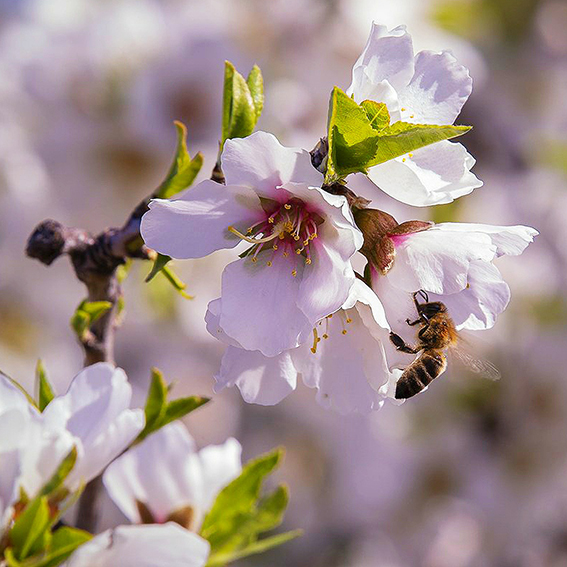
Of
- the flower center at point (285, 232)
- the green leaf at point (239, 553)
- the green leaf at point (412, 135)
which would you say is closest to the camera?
the green leaf at point (412, 135)

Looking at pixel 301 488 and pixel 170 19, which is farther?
pixel 301 488

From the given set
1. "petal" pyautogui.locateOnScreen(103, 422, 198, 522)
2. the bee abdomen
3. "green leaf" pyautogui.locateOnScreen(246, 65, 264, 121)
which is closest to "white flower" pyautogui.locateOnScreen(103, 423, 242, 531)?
"petal" pyautogui.locateOnScreen(103, 422, 198, 522)

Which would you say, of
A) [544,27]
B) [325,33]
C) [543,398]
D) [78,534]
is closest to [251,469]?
[78,534]

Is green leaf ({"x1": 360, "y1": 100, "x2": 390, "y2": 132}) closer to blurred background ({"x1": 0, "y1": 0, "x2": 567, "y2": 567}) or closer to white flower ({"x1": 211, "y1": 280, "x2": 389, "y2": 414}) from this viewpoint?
white flower ({"x1": 211, "y1": 280, "x2": 389, "y2": 414})

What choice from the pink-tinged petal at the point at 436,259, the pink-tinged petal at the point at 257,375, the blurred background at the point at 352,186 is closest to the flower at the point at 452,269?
the pink-tinged petal at the point at 436,259

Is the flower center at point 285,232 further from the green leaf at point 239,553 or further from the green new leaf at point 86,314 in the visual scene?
the green leaf at point 239,553

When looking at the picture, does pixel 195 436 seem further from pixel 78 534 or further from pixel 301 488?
pixel 78 534
